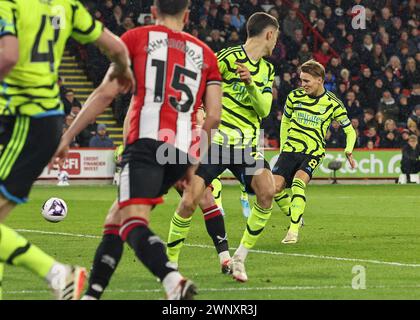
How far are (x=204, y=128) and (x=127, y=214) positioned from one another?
105 centimetres

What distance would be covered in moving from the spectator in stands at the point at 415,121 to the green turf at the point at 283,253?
863cm

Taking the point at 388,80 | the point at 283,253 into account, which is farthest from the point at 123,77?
the point at 388,80

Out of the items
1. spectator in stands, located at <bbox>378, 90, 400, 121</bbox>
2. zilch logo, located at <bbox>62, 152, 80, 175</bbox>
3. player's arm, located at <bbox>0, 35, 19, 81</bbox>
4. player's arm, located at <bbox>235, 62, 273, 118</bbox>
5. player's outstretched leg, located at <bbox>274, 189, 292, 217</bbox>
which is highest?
player's arm, located at <bbox>0, 35, 19, 81</bbox>

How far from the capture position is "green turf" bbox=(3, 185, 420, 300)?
8.73 meters

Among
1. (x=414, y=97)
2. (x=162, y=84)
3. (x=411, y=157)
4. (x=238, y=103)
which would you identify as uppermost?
(x=162, y=84)

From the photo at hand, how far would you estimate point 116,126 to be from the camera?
32.2 meters

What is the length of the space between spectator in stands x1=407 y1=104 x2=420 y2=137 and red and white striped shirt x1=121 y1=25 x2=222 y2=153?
23.8 meters

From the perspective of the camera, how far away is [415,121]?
31031 millimetres

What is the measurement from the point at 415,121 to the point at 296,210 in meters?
17.9

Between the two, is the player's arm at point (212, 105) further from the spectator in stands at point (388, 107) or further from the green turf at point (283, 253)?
the spectator in stands at point (388, 107)

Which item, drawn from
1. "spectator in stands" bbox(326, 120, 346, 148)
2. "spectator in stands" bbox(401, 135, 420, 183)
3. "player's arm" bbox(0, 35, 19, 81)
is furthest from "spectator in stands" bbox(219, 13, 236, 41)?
"player's arm" bbox(0, 35, 19, 81)

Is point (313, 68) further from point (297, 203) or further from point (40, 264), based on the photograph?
point (40, 264)

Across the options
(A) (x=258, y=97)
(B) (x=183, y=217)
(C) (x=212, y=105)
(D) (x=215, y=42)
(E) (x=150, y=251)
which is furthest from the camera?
(D) (x=215, y=42)

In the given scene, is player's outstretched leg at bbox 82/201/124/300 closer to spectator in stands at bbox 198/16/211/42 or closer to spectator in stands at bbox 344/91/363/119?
spectator in stands at bbox 198/16/211/42
